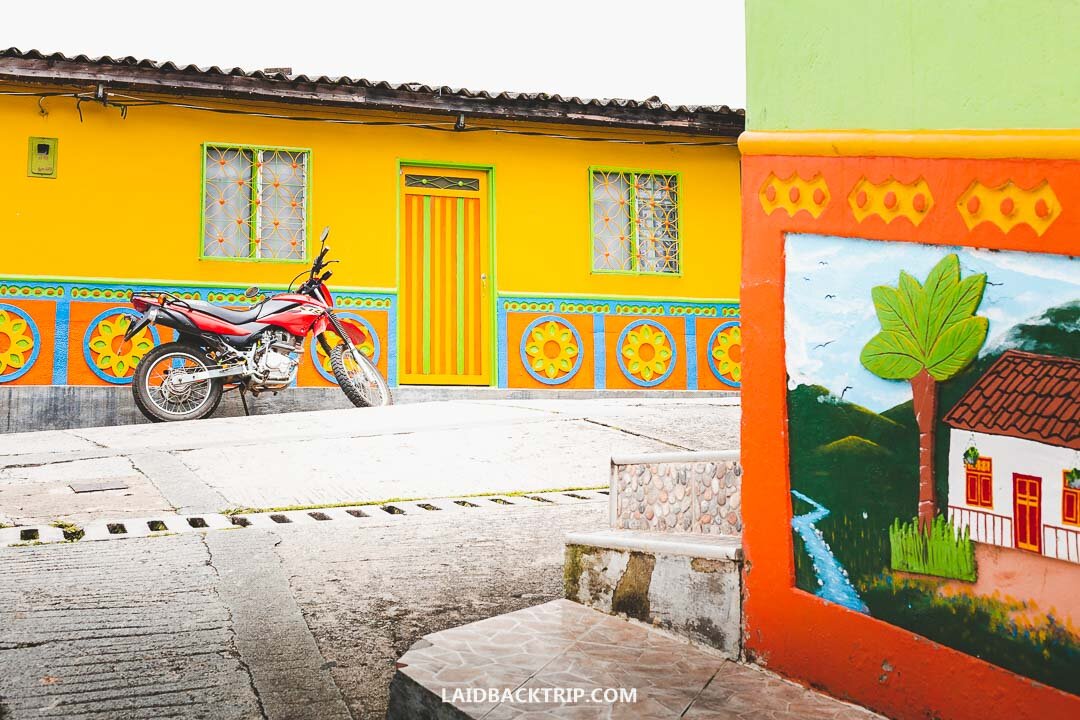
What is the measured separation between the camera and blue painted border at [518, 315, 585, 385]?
1103 centimetres

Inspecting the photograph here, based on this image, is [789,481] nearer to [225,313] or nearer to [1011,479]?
[1011,479]

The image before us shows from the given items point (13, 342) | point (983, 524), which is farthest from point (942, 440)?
point (13, 342)

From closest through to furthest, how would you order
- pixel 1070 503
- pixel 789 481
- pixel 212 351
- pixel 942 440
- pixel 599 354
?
pixel 1070 503 → pixel 942 440 → pixel 789 481 → pixel 212 351 → pixel 599 354

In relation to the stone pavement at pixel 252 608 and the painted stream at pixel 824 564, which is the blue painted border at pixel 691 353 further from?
the painted stream at pixel 824 564

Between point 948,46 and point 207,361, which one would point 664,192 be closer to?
point 207,361

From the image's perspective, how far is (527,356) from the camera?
11.0 m

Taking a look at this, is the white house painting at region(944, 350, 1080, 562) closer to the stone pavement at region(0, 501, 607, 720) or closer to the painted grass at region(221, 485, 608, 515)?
the stone pavement at region(0, 501, 607, 720)

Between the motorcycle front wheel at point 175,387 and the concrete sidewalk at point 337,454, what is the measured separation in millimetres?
416

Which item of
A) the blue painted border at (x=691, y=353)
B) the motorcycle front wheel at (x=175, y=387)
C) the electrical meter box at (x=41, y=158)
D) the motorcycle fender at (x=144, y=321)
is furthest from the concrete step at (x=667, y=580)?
the electrical meter box at (x=41, y=158)

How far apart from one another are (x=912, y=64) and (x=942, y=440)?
0.83m

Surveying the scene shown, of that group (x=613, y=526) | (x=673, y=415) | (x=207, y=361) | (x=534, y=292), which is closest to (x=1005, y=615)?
(x=613, y=526)

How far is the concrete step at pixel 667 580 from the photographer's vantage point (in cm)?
252

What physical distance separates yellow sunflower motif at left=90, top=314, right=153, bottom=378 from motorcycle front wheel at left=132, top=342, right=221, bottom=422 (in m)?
1.30

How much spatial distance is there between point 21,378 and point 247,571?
728 centimetres
